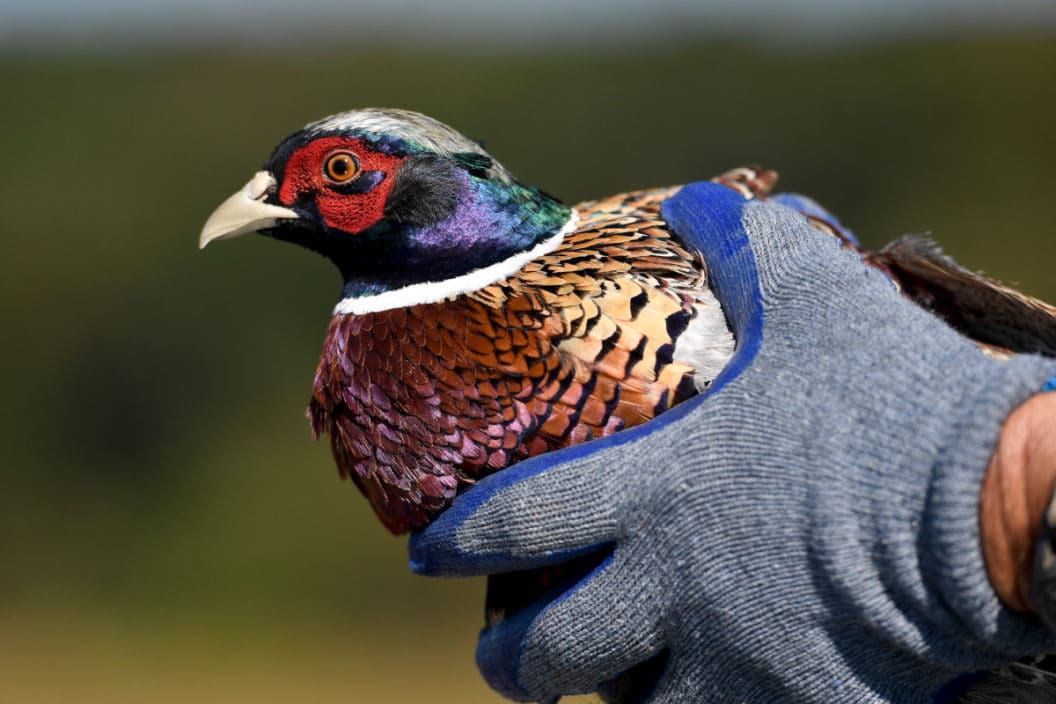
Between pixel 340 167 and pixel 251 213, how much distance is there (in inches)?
9.5

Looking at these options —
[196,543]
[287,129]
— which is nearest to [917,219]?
[287,129]

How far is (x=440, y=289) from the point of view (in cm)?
228

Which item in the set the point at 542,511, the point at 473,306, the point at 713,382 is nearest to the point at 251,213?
the point at 473,306

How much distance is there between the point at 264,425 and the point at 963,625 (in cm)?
659

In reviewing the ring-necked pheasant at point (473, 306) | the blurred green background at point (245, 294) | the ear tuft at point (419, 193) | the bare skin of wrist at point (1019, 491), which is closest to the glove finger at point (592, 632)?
the ring-necked pheasant at point (473, 306)

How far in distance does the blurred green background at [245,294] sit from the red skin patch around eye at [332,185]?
5.07 metres

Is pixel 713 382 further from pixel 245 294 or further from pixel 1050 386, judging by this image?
pixel 245 294

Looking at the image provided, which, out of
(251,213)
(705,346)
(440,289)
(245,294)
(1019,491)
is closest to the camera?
(1019,491)

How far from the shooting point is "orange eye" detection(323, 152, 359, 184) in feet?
7.55

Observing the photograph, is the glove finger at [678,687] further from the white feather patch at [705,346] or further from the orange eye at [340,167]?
the orange eye at [340,167]

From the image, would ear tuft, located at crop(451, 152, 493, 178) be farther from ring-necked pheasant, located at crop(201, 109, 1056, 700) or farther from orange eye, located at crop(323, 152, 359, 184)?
orange eye, located at crop(323, 152, 359, 184)

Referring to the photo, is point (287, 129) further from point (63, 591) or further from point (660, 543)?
point (660, 543)

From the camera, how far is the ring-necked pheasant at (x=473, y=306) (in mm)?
2057

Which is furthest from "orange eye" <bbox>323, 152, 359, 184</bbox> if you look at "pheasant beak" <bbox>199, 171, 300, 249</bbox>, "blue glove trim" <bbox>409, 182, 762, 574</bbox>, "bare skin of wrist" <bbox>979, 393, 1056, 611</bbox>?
"bare skin of wrist" <bbox>979, 393, 1056, 611</bbox>
